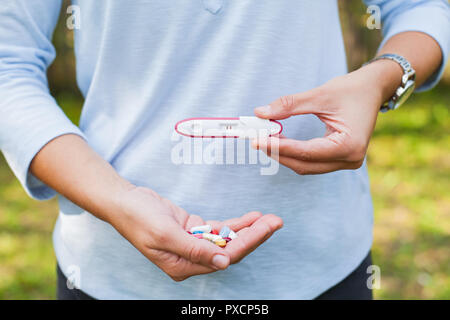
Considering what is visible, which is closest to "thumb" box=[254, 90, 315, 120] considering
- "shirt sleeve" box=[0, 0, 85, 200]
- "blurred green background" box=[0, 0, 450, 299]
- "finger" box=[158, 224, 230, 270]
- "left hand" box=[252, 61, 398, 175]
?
"left hand" box=[252, 61, 398, 175]

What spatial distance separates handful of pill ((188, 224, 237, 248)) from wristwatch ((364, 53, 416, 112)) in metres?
0.55

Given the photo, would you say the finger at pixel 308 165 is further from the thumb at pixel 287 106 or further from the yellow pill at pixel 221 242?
the yellow pill at pixel 221 242

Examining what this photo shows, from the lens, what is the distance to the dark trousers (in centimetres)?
116

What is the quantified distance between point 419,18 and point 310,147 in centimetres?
54

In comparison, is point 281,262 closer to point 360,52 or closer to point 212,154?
point 212,154

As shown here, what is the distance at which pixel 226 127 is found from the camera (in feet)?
3.35

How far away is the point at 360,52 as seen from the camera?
6473mm

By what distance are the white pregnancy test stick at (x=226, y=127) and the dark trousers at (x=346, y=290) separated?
1.42 feet

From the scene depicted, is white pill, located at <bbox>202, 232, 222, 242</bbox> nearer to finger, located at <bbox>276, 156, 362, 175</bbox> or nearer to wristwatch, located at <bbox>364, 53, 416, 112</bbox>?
finger, located at <bbox>276, 156, 362, 175</bbox>

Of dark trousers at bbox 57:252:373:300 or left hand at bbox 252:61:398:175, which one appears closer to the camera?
left hand at bbox 252:61:398:175

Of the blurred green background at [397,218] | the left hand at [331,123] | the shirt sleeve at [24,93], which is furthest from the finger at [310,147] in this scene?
the blurred green background at [397,218]

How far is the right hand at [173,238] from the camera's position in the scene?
35.6 inches
